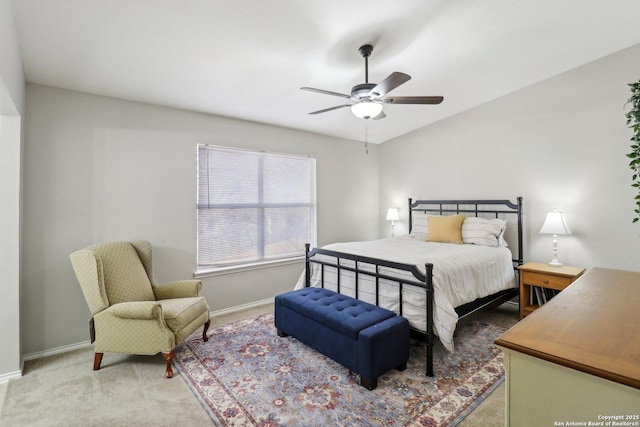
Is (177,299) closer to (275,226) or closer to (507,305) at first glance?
(275,226)

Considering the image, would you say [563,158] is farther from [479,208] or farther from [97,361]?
[97,361]

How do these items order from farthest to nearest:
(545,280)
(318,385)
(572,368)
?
(545,280) → (318,385) → (572,368)

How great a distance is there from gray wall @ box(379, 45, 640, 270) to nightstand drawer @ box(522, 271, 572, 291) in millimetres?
565

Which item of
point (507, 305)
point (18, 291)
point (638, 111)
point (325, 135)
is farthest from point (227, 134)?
point (507, 305)

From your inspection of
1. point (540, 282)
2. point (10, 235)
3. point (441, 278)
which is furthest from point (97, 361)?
point (540, 282)

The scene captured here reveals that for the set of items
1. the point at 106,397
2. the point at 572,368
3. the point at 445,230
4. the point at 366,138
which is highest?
the point at 366,138

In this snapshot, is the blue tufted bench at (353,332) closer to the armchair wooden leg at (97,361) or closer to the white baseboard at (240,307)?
the white baseboard at (240,307)

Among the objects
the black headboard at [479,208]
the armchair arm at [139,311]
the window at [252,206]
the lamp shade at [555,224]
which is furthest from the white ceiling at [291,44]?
the armchair arm at [139,311]

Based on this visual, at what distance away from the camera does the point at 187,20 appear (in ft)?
6.95

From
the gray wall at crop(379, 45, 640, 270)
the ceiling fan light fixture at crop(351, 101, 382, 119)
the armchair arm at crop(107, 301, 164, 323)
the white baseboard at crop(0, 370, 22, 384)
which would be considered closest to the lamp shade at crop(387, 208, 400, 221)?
the gray wall at crop(379, 45, 640, 270)

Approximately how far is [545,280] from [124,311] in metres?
3.93

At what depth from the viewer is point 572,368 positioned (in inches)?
32.3

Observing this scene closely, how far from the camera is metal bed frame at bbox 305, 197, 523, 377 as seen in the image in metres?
2.30

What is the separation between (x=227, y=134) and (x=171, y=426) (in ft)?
9.60
